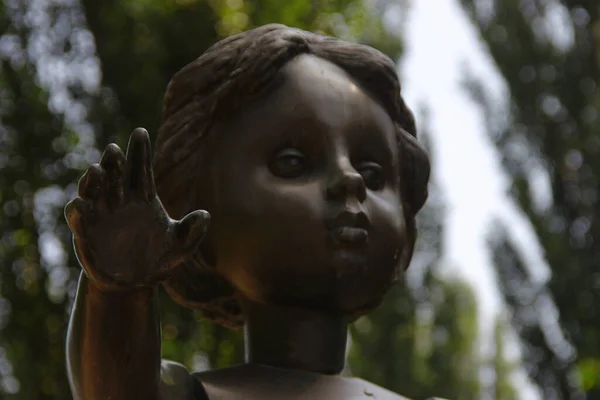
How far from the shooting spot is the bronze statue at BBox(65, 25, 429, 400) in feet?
7.62

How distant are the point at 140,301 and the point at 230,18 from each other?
582 cm

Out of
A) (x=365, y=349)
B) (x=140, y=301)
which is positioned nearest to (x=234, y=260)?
(x=140, y=301)

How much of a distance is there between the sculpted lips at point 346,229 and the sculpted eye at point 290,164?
0.44 ft

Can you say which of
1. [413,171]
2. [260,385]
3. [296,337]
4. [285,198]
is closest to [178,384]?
[260,385]

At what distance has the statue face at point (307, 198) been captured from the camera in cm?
232

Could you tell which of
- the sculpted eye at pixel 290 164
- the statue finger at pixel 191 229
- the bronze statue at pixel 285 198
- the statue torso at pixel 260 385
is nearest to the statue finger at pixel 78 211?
the statue finger at pixel 191 229

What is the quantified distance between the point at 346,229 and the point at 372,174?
191 mm

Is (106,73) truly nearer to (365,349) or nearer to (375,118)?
(365,349)

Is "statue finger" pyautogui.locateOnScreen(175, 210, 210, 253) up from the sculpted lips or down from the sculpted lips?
up

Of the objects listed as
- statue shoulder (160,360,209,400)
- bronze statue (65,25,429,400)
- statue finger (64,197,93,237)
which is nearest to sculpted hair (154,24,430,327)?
bronze statue (65,25,429,400)

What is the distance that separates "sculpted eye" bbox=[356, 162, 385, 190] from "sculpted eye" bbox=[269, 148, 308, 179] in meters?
0.14

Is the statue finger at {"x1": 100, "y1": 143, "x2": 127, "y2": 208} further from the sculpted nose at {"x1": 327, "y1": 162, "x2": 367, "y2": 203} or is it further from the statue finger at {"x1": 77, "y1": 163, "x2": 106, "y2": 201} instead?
the sculpted nose at {"x1": 327, "y1": 162, "x2": 367, "y2": 203}

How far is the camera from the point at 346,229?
231 centimetres

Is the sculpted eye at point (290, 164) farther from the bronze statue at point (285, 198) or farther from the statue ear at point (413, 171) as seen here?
the statue ear at point (413, 171)
